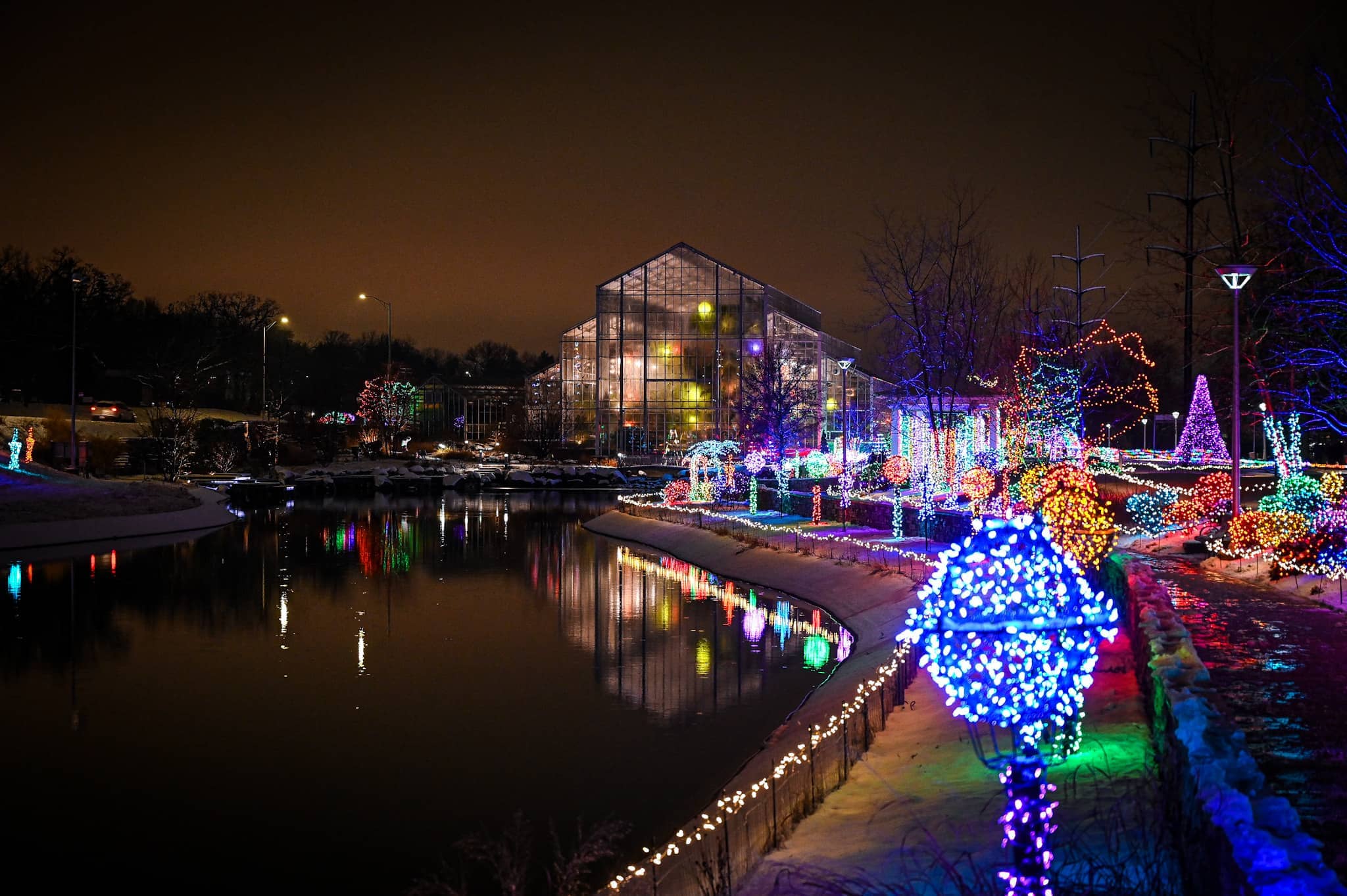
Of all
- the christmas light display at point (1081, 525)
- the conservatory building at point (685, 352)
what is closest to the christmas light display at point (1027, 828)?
the christmas light display at point (1081, 525)

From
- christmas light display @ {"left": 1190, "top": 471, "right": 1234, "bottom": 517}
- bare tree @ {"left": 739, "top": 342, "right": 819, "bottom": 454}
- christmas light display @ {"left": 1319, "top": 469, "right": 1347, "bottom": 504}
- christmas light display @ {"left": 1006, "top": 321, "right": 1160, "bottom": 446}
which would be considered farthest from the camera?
bare tree @ {"left": 739, "top": 342, "right": 819, "bottom": 454}

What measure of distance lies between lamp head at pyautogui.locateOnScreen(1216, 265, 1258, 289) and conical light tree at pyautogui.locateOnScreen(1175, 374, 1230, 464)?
42.6 feet

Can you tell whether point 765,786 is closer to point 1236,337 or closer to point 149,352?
point 1236,337

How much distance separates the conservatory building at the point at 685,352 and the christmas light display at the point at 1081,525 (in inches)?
1912

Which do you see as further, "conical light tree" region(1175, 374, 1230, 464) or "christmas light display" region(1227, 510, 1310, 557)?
"conical light tree" region(1175, 374, 1230, 464)

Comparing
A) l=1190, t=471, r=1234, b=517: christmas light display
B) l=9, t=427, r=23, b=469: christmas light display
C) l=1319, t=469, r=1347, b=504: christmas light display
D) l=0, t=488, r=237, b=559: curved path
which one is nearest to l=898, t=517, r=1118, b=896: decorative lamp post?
l=1319, t=469, r=1347, b=504: christmas light display

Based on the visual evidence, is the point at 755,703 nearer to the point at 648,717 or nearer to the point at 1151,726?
the point at 648,717

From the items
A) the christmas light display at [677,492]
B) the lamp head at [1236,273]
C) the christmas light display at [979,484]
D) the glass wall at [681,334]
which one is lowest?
the christmas light display at [677,492]

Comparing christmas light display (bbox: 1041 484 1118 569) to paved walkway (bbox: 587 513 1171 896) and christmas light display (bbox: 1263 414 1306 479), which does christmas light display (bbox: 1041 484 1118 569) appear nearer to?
paved walkway (bbox: 587 513 1171 896)

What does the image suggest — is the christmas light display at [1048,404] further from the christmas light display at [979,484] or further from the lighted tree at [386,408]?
the lighted tree at [386,408]

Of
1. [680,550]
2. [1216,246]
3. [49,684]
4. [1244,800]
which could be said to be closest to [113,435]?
[680,550]

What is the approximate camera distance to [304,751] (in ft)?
45.4

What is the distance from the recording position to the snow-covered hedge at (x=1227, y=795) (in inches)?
204

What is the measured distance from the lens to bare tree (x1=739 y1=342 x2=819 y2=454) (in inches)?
2080
